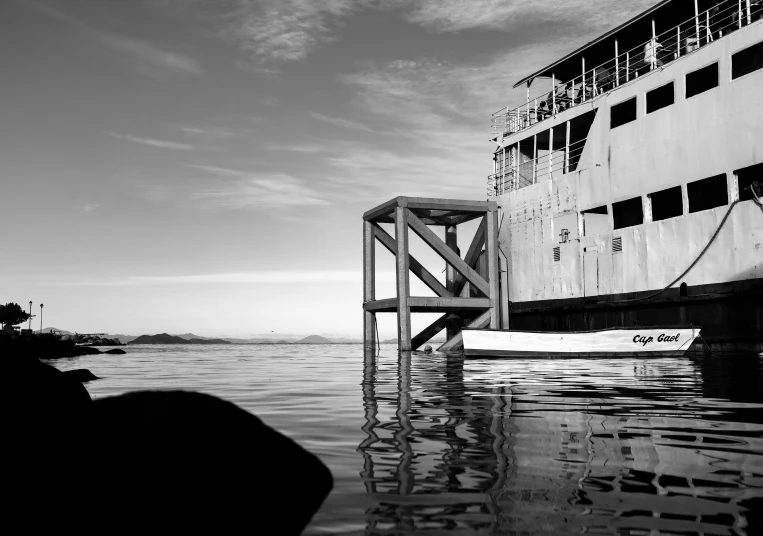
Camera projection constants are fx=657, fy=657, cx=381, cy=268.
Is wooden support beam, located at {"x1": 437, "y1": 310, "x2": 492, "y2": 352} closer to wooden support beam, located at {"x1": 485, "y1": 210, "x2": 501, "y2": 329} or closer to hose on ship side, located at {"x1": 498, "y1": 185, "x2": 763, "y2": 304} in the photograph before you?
wooden support beam, located at {"x1": 485, "y1": 210, "x2": 501, "y2": 329}

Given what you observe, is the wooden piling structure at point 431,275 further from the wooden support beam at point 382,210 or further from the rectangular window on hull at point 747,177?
the rectangular window on hull at point 747,177

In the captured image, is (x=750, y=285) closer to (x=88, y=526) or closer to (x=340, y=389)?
(x=340, y=389)

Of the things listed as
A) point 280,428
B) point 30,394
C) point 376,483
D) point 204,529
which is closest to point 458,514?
point 376,483

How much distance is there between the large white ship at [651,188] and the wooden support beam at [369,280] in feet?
Result: 15.8

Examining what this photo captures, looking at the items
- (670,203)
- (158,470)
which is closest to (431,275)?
(670,203)

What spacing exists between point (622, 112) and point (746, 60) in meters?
5.10

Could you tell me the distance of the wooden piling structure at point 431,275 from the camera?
21188mm

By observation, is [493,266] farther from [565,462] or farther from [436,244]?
[565,462]

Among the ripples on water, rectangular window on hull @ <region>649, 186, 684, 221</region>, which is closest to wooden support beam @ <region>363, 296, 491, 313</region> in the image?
rectangular window on hull @ <region>649, 186, 684, 221</region>

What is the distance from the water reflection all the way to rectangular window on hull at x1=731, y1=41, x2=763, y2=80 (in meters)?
12.8

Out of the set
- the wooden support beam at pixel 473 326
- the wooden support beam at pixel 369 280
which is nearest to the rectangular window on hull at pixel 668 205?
the wooden support beam at pixel 473 326

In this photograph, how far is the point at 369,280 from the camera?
80.2ft

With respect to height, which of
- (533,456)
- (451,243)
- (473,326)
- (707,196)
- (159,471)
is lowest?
(533,456)

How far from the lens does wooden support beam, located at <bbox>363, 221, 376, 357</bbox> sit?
24.4 m
